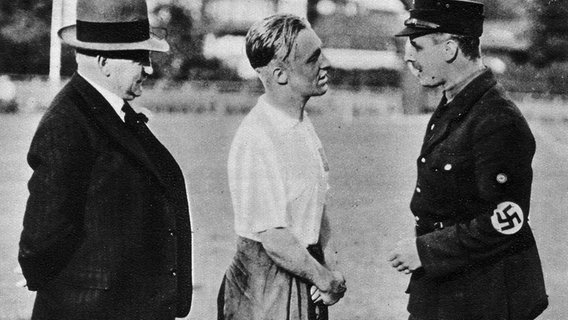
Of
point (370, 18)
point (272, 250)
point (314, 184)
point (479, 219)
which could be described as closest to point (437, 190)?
point (479, 219)

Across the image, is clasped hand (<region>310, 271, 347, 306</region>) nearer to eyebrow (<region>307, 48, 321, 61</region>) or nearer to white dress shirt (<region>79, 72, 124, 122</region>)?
eyebrow (<region>307, 48, 321, 61</region>)

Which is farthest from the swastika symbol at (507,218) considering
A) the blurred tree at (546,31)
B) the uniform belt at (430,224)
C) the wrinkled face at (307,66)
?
the blurred tree at (546,31)

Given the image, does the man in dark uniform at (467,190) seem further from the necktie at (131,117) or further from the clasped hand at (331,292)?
the necktie at (131,117)

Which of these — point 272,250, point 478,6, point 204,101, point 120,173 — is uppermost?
point 478,6

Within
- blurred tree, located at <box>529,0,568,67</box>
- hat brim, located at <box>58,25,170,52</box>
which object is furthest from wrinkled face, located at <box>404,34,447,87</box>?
blurred tree, located at <box>529,0,568,67</box>

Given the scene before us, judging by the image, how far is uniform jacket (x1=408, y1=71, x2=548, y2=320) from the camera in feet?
7.30

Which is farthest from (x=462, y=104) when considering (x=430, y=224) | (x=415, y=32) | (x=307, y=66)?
(x=307, y=66)

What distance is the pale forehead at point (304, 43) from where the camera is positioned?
7.38 ft

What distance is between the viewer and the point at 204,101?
4.16 meters

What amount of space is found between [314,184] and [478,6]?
783 millimetres

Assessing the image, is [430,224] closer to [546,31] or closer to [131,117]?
[131,117]

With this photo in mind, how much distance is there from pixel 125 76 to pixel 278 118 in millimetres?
445

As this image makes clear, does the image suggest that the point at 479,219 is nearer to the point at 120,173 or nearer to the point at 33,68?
the point at 120,173

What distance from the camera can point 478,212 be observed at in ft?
7.53
